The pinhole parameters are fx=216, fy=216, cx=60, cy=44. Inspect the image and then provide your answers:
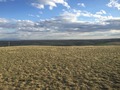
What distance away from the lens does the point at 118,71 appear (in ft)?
71.6

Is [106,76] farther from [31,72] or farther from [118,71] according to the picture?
[31,72]

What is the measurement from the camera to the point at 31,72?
73.5 ft

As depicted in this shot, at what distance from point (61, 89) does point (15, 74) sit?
6.68 metres

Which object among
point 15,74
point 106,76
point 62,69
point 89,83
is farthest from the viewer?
point 62,69

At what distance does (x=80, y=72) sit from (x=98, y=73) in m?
1.82

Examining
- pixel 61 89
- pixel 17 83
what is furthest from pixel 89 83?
pixel 17 83

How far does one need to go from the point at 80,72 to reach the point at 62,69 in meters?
2.45

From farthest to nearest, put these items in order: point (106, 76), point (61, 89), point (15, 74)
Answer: point (15, 74) → point (106, 76) → point (61, 89)

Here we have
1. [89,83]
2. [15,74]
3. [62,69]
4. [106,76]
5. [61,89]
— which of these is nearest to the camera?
[61,89]

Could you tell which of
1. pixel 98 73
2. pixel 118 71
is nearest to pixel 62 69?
pixel 98 73

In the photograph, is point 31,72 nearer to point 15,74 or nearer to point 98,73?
point 15,74

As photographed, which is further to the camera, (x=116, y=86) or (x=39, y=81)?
(x=39, y=81)

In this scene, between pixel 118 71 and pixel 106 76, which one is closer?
pixel 106 76

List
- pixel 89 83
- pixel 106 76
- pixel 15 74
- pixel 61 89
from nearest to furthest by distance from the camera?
pixel 61 89 < pixel 89 83 < pixel 106 76 < pixel 15 74
